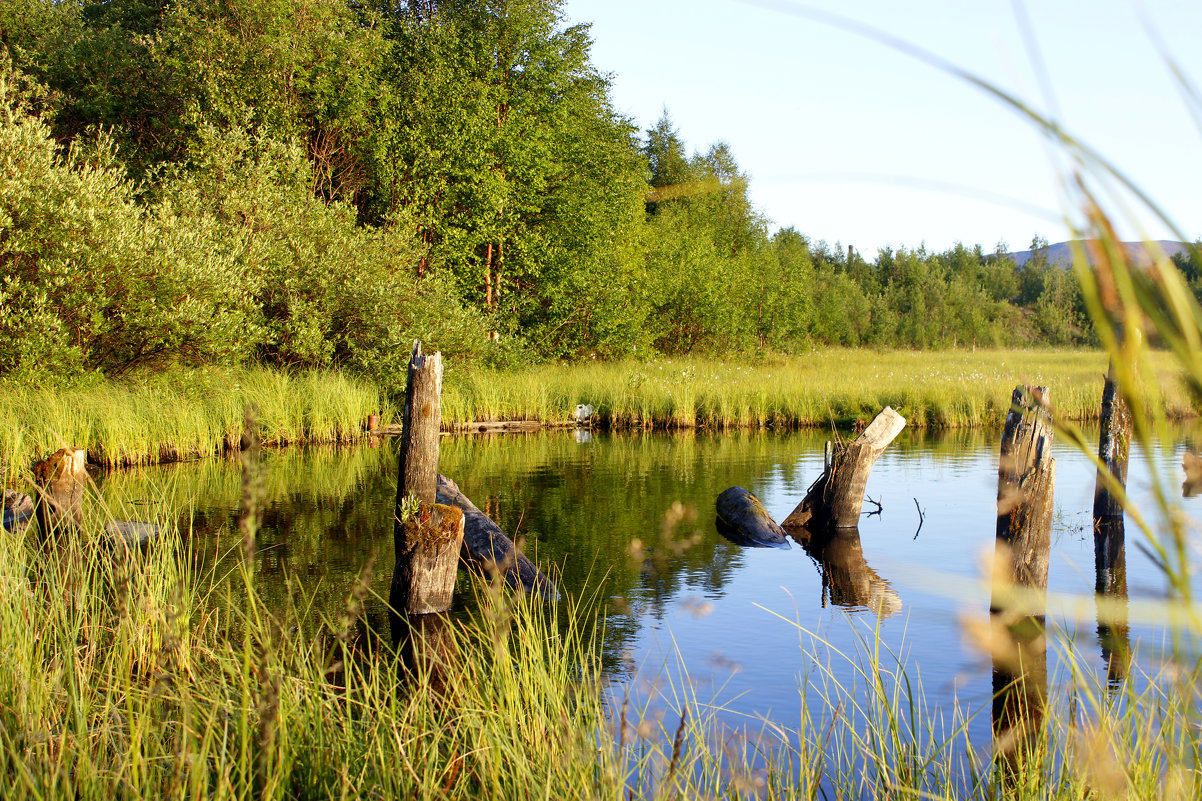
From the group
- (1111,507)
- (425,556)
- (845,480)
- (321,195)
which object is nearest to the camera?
(425,556)

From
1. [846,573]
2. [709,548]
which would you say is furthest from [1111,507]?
[709,548]

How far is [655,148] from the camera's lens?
4966 centimetres

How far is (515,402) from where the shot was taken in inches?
861

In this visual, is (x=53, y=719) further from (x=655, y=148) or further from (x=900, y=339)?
(x=900, y=339)

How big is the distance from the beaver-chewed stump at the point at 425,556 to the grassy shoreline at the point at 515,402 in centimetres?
597

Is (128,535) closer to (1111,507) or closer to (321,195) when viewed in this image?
(1111,507)

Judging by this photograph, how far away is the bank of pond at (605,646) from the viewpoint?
2.80 metres

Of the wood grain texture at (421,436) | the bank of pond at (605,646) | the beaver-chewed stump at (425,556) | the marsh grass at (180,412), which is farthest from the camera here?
the marsh grass at (180,412)

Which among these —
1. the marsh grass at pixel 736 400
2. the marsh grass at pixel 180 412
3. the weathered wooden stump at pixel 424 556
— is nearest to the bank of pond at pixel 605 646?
the weathered wooden stump at pixel 424 556

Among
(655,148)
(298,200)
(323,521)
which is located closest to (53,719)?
(323,521)

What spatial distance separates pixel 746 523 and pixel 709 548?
70cm

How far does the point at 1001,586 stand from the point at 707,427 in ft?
66.2

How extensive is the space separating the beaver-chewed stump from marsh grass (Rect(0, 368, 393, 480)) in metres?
5.59

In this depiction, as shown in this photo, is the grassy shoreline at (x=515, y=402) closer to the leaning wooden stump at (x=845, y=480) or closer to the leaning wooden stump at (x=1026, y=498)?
the leaning wooden stump at (x=845, y=480)
